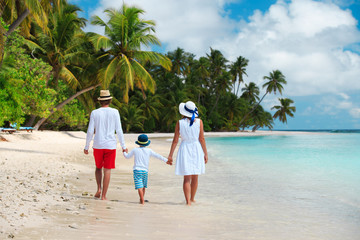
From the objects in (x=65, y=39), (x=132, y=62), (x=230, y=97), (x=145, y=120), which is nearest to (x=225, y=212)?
(x=132, y=62)

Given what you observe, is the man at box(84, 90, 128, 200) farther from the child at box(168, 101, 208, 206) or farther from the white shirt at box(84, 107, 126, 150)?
the child at box(168, 101, 208, 206)

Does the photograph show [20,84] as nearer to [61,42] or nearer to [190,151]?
[61,42]

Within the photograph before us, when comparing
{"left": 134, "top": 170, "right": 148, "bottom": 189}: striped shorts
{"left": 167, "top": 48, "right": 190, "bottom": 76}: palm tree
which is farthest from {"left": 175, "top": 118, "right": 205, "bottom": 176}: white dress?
{"left": 167, "top": 48, "right": 190, "bottom": 76}: palm tree

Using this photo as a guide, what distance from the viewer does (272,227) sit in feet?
11.8

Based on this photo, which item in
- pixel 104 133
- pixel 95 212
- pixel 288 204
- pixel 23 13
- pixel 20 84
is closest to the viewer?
pixel 95 212

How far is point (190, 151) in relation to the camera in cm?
432

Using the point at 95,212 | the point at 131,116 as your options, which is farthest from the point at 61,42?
the point at 95,212

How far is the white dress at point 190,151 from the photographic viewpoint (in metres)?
4.29

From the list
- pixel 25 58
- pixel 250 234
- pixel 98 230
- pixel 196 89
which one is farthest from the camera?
pixel 196 89

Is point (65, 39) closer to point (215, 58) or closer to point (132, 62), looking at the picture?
point (132, 62)

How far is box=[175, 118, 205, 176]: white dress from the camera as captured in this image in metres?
Answer: 4.29

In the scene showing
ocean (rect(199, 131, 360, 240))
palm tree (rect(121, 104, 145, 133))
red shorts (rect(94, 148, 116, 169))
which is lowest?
ocean (rect(199, 131, 360, 240))

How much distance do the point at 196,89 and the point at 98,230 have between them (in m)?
39.5

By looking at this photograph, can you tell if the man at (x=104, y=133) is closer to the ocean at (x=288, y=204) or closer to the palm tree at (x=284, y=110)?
the ocean at (x=288, y=204)
